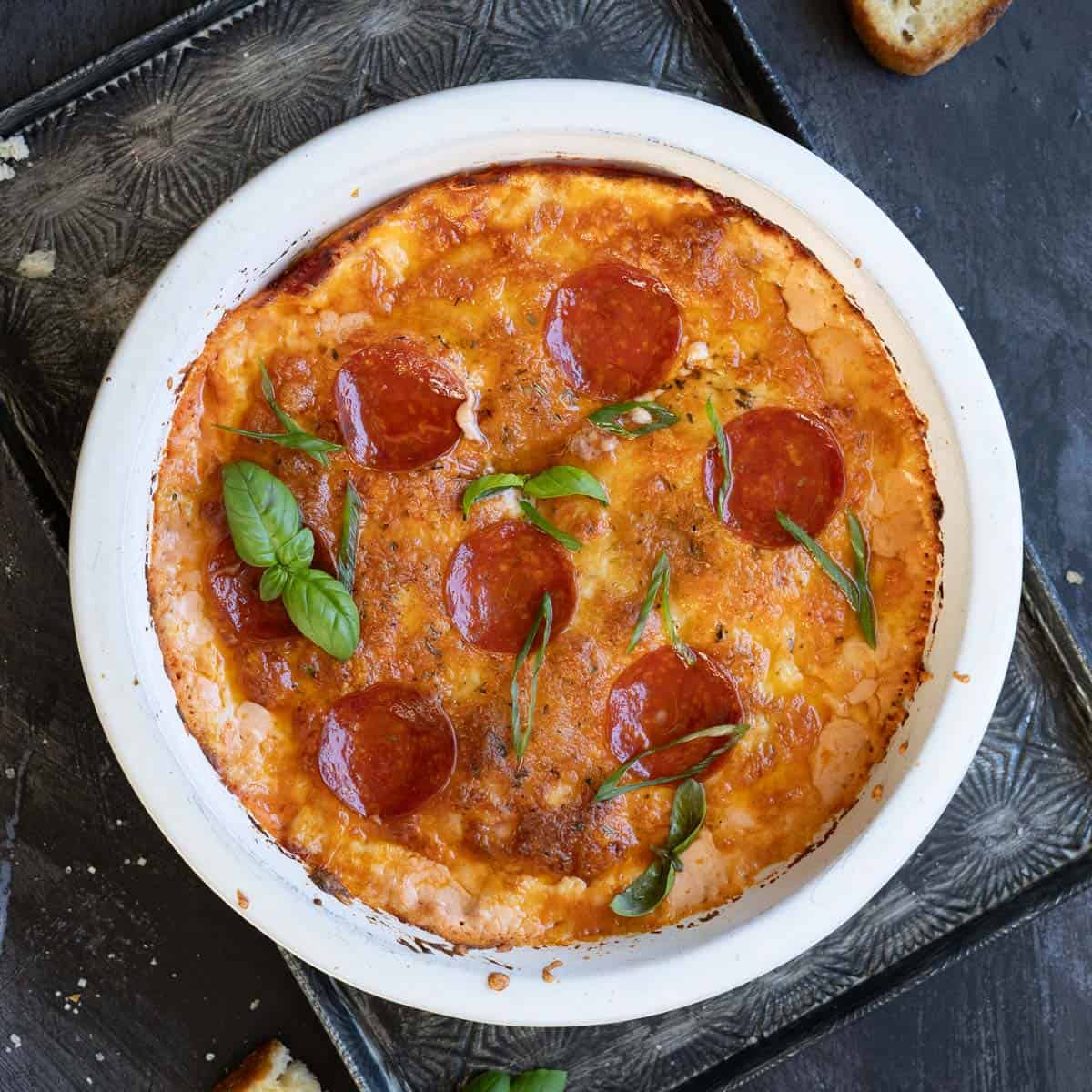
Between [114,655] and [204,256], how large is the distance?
74 cm

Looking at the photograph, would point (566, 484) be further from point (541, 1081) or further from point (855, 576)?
point (541, 1081)

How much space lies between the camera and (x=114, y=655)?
203 centimetres

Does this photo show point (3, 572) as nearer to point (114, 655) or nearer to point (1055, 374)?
point (114, 655)

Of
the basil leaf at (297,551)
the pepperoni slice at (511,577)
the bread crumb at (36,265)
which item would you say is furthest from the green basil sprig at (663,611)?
the bread crumb at (36,265)

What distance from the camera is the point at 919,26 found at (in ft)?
7.93

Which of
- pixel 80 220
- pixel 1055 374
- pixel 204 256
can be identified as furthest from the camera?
pixel 1055 374

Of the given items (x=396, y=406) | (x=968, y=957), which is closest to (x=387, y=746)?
(x=396, y=406)

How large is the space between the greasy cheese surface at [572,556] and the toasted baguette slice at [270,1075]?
61 centimetres

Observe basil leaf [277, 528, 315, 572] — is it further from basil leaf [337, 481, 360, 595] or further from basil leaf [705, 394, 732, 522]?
basil leaf [705, 394, 732, 522]

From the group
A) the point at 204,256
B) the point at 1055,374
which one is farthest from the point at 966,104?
the point at 204,256

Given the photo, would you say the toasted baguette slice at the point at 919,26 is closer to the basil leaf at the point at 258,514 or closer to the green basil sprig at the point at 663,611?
the green basil sprig at the point at 663,611

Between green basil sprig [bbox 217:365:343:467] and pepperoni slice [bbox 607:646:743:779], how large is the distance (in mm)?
690

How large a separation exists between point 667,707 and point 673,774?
0.43 feet

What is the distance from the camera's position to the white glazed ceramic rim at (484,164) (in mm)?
2014
